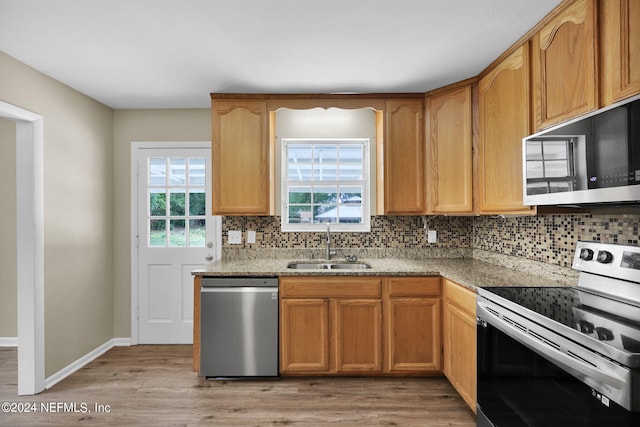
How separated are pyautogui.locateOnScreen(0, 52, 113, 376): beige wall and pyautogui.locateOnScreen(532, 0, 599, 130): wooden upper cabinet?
332 centimetres

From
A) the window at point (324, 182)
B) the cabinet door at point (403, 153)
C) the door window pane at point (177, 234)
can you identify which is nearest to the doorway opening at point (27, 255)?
the door window pane at point (177, 234)

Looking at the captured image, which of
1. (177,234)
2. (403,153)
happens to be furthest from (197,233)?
(403,153)

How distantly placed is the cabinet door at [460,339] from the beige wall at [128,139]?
2.66 metres

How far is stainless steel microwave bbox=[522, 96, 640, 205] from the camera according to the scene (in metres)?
1.33

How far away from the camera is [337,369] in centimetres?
272

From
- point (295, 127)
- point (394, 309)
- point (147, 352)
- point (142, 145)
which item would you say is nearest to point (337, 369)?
point (394, 309)

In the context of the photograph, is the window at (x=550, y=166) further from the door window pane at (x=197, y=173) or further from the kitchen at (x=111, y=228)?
the door window pane at (x=197, y=173)

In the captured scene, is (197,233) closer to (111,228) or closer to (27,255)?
(111,228)

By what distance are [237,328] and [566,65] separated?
258cm

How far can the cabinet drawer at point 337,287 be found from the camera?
2723 mm

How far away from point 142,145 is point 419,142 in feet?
8.68

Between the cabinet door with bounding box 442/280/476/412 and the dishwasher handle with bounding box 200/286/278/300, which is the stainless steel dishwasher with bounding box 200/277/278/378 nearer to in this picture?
the dishwasher handle with bounding box 200/286/278/300

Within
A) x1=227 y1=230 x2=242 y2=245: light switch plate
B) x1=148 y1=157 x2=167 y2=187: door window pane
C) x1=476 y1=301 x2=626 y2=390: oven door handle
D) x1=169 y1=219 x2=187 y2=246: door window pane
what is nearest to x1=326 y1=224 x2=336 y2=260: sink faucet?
x1=227 y1=230 x2=242 y2=245: light switch plate

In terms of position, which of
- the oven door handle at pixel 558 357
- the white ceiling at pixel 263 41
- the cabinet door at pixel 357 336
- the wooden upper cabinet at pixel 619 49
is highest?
the white ceiling at pixel 263 41
